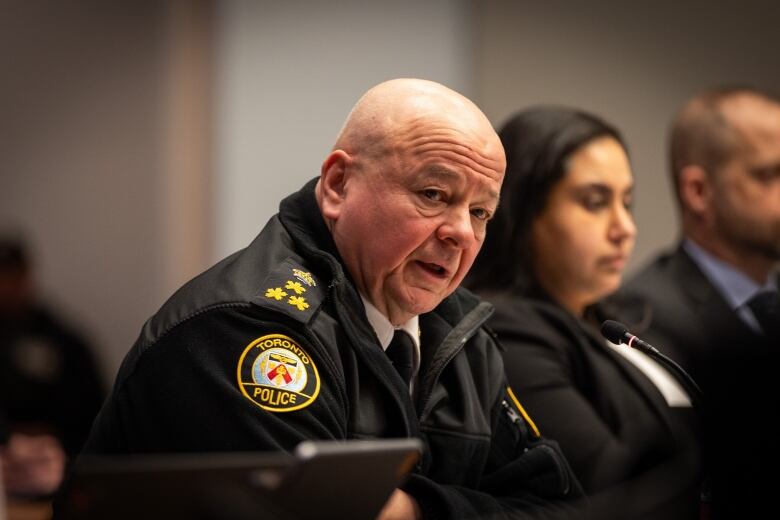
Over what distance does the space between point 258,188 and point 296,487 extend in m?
3.36

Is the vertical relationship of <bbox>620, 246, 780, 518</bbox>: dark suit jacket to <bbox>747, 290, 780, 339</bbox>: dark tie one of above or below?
above

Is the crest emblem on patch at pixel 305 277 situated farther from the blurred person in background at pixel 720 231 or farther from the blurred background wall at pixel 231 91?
the blurred background wall at pixel 231 91

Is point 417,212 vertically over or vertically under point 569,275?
over

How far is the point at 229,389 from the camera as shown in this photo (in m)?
1.56

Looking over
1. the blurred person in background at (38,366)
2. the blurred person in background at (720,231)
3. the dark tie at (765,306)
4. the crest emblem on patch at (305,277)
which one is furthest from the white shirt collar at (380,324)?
the blurred person in background at (38,366)

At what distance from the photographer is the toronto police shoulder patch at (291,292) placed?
1.61 meters

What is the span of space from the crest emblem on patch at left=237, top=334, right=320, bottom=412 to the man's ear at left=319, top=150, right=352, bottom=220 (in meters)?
0.25

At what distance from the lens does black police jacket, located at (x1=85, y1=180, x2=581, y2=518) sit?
1.57m

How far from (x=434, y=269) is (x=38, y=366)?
9.91ft

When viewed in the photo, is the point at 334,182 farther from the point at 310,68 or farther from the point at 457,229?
the point at 310,68

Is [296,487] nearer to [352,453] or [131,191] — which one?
[352,453]

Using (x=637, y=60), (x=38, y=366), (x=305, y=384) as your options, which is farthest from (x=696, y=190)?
(x=38, y=366)

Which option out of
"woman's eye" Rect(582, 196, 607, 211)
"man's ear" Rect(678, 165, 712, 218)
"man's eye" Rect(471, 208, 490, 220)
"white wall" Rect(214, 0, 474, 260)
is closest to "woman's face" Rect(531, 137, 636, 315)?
"woman's eye" Rect(582, 196, 607, 211)

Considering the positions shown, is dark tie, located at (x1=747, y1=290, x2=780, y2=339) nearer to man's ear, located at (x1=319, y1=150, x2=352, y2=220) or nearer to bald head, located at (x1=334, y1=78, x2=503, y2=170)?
bald head, located at (x1=334, y1=78, x2=503, y2=170)
